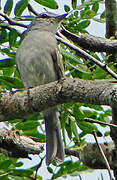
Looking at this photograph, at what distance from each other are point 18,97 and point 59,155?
1356mm

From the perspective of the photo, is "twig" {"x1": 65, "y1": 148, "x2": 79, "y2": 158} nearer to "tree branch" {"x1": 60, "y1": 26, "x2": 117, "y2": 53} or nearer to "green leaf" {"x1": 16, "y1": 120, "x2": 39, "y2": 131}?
"green leaf" {"x1": 16, "y1": 120, "x2": 39, "y2": 131}

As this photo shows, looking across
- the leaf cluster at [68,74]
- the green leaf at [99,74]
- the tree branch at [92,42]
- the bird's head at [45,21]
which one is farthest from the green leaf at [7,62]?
the bird's head at [45,21]

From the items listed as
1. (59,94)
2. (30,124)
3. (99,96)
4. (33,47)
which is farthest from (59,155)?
(99,96)

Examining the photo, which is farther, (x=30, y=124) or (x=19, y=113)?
(x=30, y=124)

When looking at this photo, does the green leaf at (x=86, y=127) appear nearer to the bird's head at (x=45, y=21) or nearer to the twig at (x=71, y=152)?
the twig at (x=71, y=152)

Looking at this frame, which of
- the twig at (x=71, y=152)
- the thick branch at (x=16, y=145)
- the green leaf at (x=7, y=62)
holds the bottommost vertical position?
the twig at (x=71, y=152)

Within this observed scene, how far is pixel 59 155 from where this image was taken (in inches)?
169

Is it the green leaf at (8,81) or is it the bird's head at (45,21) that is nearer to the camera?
the green leaf at (8,81)

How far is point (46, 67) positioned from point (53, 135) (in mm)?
844

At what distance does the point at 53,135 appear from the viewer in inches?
184

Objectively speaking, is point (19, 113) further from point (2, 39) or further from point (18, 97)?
point (2, 39)

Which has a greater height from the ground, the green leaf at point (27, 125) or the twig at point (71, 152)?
the green leaf at point (27, 125)

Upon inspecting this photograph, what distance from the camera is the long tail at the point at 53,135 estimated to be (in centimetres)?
437

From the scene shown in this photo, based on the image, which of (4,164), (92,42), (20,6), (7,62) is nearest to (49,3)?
(20,6)
